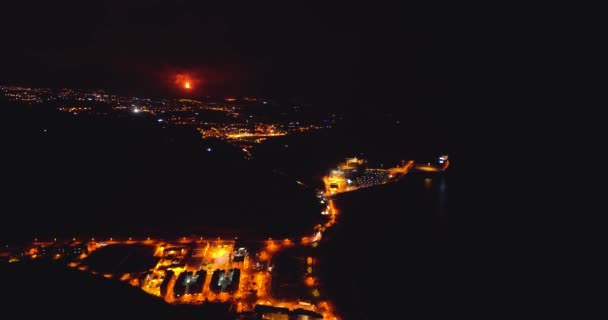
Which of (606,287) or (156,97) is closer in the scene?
(606,287)

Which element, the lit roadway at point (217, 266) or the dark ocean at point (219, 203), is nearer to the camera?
the lit roadway at point (217, 266)

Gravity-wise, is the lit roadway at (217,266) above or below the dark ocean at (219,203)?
below

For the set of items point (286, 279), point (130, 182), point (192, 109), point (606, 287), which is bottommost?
point (606, 287)

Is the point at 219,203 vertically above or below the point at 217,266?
above

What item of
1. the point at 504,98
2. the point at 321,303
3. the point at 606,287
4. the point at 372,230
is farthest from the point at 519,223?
the point at 504,98

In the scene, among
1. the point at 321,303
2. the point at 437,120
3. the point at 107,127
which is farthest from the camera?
the point at 437,120

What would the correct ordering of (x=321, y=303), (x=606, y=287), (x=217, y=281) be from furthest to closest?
1. (x=606, y=287)
2. (x=217, y=281)
3. (x=321, y=303)

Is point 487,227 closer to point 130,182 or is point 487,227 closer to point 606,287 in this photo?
point 606,287

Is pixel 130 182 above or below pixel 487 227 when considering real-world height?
above

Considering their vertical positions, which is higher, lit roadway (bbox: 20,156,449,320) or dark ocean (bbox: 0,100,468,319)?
dark ocean (bbox: 0,100,468,319)

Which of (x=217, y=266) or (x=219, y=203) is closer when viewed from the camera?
(x=217, y=266)

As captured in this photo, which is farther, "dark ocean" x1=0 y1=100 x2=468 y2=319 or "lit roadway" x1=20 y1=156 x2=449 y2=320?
"dark ocean" x1=0 y1=100 x2=468 y2=319
